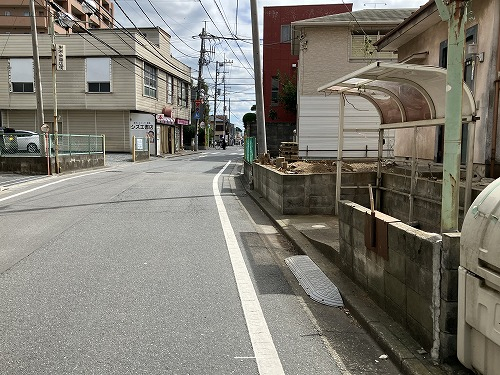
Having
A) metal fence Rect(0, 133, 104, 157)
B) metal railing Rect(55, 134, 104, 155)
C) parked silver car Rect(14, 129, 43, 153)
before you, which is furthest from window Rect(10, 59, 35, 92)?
parked silver car Rect(14, 129, 43, 153)

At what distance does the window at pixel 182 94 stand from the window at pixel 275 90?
50.5 feet

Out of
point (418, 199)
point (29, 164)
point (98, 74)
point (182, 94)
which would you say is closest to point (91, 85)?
point (98, 74)

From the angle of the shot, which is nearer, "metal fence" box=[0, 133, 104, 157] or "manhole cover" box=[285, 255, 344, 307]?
"manhole cover" box=[285, 255, 344, 307]

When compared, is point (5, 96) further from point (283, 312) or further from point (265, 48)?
point (283, 312)

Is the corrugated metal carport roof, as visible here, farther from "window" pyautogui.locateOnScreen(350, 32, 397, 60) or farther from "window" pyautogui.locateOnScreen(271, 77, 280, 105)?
"window" pyautogui.locateOnScreen(271, 77, 280, 105)

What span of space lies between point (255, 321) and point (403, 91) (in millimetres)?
5485

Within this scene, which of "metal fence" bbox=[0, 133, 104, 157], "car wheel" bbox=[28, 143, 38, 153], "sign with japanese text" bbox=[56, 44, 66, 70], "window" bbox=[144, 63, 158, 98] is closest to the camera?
"metal fence" bbox=[0, 133, 104, 157]

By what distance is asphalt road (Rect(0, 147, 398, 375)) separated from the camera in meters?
3.50

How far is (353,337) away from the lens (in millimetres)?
4051

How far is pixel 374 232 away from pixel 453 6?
7.10 ft

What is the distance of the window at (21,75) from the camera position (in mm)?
36656

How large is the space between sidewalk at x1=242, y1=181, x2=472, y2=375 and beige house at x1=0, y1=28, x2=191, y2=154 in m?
29.8

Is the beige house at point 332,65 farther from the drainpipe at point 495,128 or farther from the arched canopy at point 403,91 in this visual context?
the drainpipe at point 495,128

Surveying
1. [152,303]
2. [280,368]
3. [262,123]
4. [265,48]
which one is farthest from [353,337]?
[265,48]
